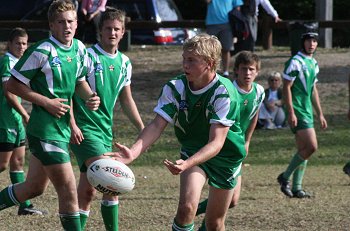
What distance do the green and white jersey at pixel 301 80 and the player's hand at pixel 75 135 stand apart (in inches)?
164

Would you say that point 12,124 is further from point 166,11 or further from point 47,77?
point 166,11

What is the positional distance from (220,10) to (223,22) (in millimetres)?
217

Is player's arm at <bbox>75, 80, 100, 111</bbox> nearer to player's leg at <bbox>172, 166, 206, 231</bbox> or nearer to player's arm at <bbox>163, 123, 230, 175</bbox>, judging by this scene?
player's leg at <bbox>172, 166, 206, 231</bbox>

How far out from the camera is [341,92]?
18.6 meters

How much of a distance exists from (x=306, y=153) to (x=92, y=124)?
397 cm

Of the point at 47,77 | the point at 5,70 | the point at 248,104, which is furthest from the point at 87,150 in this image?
the point at 5,70

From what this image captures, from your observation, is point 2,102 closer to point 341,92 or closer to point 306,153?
point 306,153

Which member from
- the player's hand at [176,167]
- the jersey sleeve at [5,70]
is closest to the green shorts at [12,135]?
the jersey sleeve at [5,70]

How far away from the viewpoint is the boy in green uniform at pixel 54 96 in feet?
23.5

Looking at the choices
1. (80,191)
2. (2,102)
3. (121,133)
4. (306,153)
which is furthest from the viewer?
(121,133)

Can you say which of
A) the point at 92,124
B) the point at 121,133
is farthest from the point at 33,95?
the point at 121,133

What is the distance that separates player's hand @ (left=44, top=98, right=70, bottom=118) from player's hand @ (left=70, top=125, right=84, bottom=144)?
0.36 metres

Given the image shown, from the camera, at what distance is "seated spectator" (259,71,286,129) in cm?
1620

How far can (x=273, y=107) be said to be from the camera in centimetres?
1623
